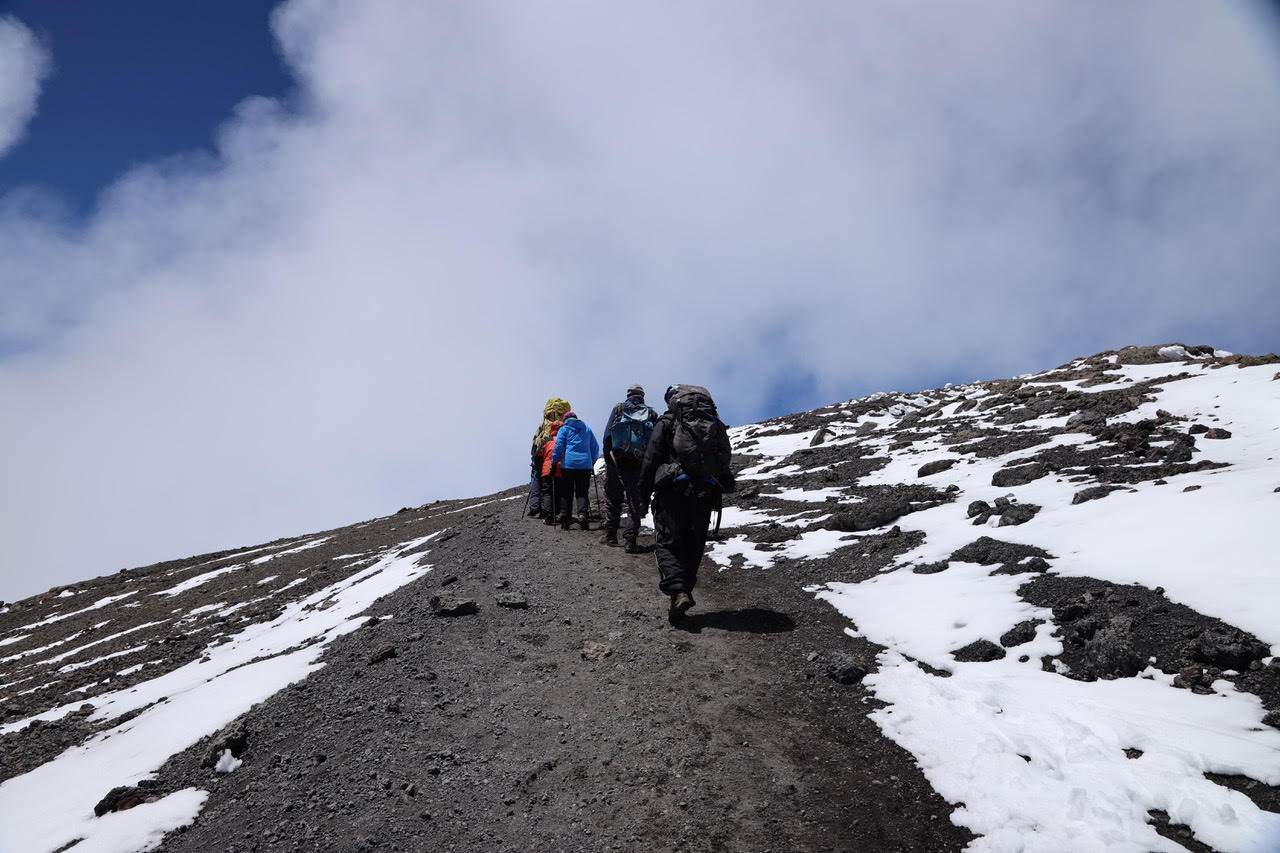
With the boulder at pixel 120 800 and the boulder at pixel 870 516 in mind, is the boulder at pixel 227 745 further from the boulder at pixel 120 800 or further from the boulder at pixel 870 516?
the boulder at pixel 870 516

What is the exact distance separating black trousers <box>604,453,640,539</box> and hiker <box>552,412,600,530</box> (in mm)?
1506

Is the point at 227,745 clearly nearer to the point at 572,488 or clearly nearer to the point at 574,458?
the point at 574,458

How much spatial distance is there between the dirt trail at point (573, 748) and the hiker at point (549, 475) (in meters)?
6.25

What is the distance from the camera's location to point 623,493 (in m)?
14.3

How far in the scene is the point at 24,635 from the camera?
77.5 feet

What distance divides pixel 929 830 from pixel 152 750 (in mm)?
7842

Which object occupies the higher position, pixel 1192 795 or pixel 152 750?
pixel 152 750

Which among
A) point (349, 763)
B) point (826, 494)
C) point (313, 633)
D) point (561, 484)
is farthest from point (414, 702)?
point (826, 494)

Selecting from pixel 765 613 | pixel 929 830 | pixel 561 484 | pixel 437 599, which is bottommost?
pixel 929 830

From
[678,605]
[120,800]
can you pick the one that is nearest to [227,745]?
[120,800]

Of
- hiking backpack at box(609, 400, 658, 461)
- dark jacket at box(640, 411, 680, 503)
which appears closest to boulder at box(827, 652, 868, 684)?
dark jacket at box(640, 411, 680, 503)

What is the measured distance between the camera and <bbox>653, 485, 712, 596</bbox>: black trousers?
880cm

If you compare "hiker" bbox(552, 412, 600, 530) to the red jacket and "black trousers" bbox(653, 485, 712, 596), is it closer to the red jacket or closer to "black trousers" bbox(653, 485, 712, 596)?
the red jacket

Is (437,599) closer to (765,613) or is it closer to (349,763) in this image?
(349,763)
